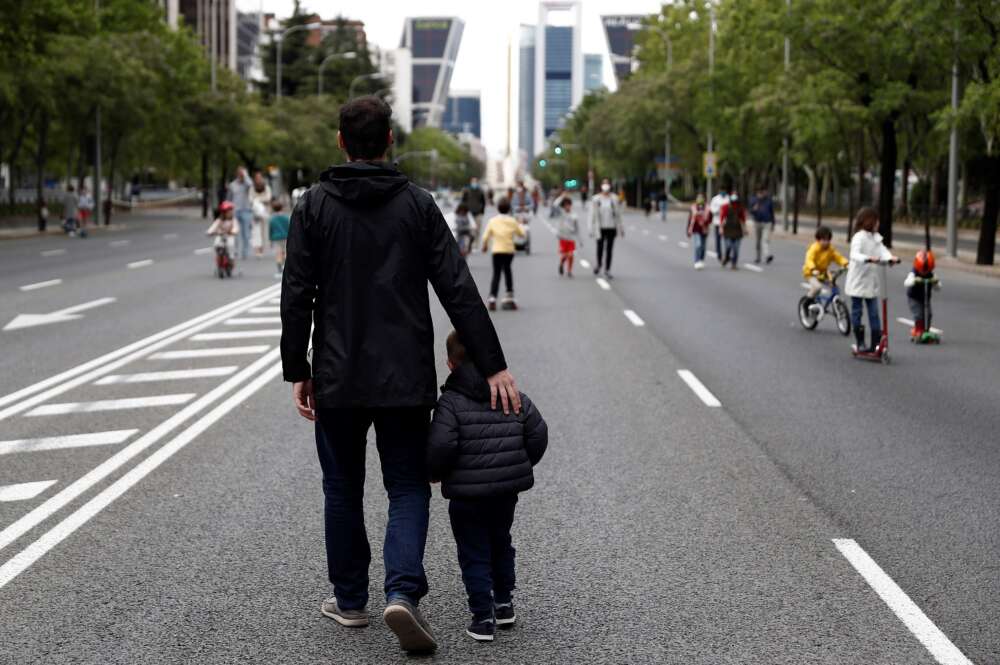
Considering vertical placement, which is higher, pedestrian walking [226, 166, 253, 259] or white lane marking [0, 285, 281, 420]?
pedestrian walking [226, 166, 253, 259]

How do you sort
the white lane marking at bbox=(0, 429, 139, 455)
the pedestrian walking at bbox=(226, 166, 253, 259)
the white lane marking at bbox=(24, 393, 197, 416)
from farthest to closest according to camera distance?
1. the pedestrian walking at bbox=(226, 166, 253, 259)
2. the white lane marking at bbox=(24, 393, 197, 416)
3. the white lane marking at bbox=(0, 429, 139, 455)

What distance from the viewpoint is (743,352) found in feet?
49.6

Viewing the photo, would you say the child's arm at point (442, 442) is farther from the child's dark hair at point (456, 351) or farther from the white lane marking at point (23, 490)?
the white lane marking at point (23, 490)

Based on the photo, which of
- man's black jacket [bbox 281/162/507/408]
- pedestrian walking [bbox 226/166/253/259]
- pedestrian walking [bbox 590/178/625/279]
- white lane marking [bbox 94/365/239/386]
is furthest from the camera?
pedestrian walking [bbox 226/166/253/259]

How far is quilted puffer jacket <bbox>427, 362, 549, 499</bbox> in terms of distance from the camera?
491 cm

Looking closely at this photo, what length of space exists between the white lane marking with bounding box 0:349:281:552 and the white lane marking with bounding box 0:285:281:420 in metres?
1.21

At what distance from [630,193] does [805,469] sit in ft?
402

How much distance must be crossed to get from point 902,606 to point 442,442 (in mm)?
2011

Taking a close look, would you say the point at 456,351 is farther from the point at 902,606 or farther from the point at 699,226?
the point at 699,226

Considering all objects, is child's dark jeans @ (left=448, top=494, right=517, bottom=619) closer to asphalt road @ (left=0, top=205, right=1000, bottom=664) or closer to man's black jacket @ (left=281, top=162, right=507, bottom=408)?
asphalt road @ (left=0, top=205, right=1000, bottom=664)

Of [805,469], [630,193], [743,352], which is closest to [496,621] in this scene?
[805,469]

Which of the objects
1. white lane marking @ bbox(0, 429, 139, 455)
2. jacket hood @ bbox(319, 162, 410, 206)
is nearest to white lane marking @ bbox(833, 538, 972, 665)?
jacket hood @ bbox(319, 162, 410, 206)

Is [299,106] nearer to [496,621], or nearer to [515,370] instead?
[515,370]

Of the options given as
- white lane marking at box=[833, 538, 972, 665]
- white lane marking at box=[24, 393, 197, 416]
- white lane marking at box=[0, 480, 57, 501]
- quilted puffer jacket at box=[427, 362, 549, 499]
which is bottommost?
white lane marking at box=[24, 393, 197, 416]
